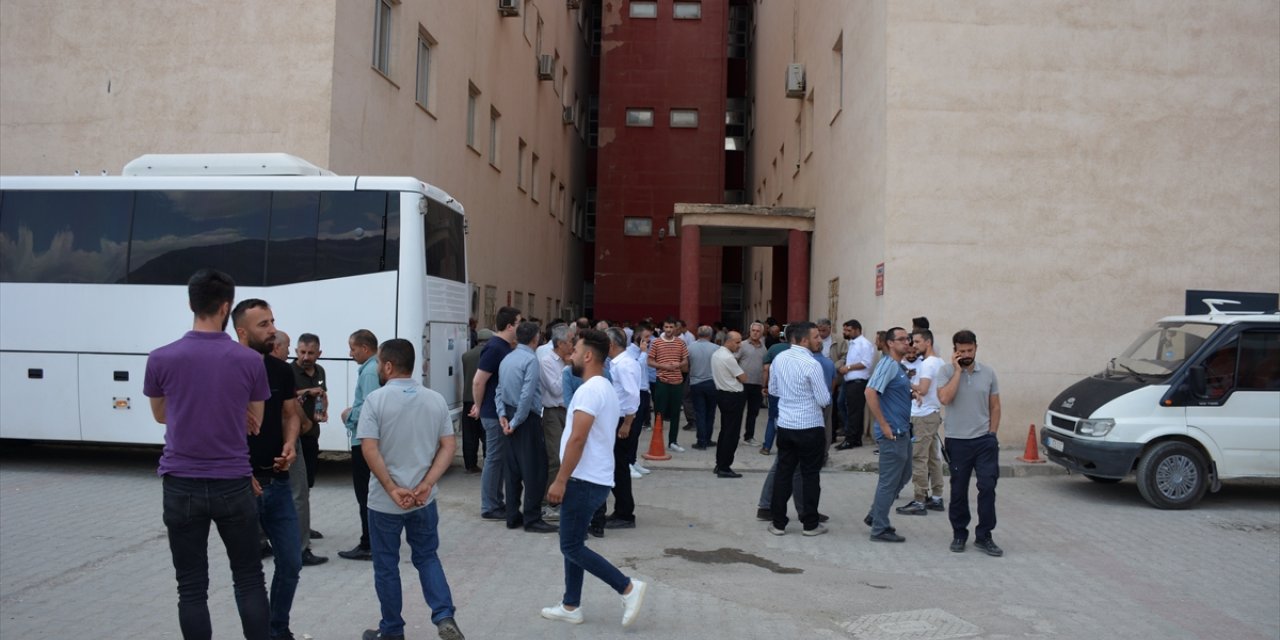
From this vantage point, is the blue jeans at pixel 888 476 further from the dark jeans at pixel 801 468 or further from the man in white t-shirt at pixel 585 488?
the man in white t-shirt at pixel 585 488

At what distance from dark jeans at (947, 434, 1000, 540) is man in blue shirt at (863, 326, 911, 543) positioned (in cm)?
55

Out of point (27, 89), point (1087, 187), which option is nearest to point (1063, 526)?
point (1087, 187)

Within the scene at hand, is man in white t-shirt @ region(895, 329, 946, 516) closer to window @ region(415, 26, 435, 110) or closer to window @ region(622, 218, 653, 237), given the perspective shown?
window @ region(415, 26, 435, 110)

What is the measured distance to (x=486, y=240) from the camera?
74.0ft

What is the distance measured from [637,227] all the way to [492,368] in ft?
96.5

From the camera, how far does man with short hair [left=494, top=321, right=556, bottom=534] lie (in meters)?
8.77

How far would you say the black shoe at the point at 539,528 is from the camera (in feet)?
29.1

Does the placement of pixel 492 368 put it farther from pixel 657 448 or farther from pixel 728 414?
pixel 657 448

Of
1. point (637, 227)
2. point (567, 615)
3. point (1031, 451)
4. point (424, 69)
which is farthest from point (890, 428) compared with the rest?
point (637, 227)

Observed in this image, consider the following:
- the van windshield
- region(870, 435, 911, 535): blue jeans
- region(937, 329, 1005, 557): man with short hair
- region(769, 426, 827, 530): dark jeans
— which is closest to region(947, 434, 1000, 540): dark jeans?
region(937, 329, 1005, 557): man with short hair

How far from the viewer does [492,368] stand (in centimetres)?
945

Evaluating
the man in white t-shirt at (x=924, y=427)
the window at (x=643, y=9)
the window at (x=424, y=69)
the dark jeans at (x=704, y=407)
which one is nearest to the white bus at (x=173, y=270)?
the dark jeans at (x=704, y=407)

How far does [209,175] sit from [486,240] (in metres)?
11.4

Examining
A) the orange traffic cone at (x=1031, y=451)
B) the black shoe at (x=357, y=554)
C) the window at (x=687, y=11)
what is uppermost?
the window at (x=687, y=11)
